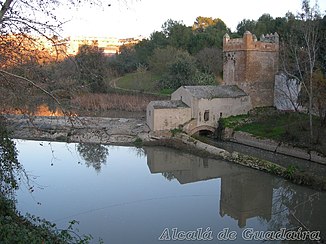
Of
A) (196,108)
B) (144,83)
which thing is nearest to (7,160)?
(196,108)

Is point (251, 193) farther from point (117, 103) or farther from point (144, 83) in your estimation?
point (144, 83)

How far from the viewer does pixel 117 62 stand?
53.6 metres

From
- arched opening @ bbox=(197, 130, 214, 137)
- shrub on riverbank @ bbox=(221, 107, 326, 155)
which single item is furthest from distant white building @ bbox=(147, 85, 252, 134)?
shrub on riverbank @ bbox=(221, 107, 326, 155)

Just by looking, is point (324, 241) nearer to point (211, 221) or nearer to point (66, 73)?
point (211, 221)

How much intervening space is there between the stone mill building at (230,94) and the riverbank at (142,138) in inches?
42.0

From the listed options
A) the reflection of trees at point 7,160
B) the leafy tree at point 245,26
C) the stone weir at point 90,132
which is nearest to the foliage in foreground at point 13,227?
the reflection of trees at point 7,160

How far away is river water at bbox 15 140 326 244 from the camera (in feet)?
34.4

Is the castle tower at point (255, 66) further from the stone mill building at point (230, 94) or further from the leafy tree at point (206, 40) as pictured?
the leafy tree at point (206, 40)

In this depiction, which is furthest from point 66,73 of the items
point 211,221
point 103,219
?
point 211,221

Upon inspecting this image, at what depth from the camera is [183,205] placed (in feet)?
41.1

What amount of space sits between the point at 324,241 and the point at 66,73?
781 cm

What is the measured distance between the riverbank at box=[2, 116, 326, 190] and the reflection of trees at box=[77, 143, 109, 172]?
0.50 meters

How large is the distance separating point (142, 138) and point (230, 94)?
245 inches

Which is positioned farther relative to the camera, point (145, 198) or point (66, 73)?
point (145, 198)
